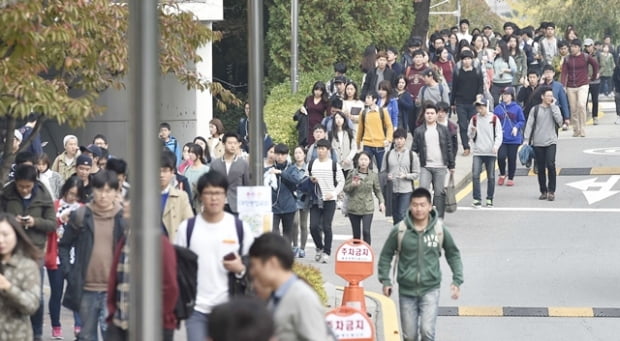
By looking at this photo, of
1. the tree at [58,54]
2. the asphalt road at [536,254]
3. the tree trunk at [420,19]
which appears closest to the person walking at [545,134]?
the asphalt road at [536,254]

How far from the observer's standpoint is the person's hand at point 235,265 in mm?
10438

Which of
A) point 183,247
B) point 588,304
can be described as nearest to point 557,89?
point 588,304

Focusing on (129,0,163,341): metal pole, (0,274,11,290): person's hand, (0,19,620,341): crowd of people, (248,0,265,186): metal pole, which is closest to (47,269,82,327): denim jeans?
(0,19,620,341): crowd of people

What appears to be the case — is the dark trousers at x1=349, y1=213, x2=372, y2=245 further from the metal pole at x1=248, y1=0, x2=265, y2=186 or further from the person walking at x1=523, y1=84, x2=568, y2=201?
the person walking at x1=523, y1=84, x2=568, y2=201

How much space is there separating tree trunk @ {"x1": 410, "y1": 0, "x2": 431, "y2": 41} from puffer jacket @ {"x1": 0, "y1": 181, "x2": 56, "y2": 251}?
2784cm

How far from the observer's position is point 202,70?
29.9 meters

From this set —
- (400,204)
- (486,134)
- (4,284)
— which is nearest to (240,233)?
(4,284)

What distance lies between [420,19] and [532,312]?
2485 cm

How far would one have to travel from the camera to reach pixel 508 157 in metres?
26.3

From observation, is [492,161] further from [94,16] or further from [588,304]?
[94,16]

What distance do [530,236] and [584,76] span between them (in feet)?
37.2

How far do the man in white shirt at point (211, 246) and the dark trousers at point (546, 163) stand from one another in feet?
48.5

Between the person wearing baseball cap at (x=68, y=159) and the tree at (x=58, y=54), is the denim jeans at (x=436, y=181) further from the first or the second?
the tree at (x=58, y=54)

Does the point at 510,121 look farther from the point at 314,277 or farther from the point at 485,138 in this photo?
the point at 314,277
